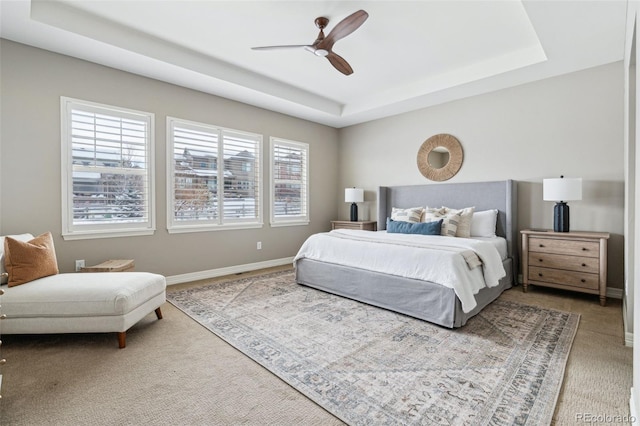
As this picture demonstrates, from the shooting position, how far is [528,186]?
160 inches

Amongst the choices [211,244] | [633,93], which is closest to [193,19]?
[211,244]

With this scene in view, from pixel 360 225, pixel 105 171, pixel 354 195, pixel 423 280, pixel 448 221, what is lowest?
pixel 423 280

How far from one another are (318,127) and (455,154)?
254cm

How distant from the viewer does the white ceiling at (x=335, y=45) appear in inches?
107

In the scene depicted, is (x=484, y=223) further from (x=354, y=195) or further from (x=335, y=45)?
(x=335, y=45)

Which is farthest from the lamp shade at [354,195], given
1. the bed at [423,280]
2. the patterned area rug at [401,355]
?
the patterned area rug at [401,355]

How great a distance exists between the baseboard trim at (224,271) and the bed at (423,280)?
1.17m

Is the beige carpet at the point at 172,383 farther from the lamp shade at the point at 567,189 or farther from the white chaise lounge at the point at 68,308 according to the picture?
the lamp shade at the point at 567,189

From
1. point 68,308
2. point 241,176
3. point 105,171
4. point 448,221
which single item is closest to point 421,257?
point 448,221

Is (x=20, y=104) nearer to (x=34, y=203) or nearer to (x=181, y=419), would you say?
(x=34, y=203)

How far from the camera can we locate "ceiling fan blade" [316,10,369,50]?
2463mm

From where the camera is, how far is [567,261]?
11.2 ft

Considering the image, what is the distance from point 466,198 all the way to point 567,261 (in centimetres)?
144

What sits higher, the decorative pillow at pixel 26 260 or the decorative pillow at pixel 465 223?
the decorative pillow at pixel 465 223
